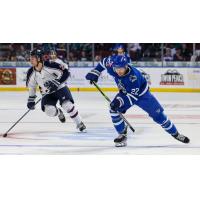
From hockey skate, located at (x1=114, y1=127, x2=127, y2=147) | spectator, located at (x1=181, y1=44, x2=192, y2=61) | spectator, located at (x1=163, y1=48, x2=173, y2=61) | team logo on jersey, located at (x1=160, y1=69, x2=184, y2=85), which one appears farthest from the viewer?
team logo on jersey, located at (x1=160, y1=69, x2=184, y2=85)

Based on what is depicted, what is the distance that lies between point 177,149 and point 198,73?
407 centimetres

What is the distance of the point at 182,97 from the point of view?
8.51 m

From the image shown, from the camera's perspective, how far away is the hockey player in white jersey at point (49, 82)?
5539 mm

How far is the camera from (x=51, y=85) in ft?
18.4

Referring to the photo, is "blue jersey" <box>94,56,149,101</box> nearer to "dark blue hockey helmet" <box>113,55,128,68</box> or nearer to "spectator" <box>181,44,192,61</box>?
"dark blue hockey helmet" <box>113,55,128,68</box>

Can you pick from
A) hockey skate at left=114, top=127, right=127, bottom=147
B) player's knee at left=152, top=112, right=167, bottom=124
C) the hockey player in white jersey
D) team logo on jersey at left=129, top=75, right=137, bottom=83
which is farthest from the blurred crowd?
team logo on jersey at left=129, top=75, right=137, bottom=83

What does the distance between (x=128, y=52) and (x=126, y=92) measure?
299 cm

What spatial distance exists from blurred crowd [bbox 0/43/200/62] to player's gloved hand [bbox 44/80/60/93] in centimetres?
138

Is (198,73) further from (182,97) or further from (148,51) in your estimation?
(148,51)

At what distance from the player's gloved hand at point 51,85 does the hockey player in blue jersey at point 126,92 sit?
2.15 feet

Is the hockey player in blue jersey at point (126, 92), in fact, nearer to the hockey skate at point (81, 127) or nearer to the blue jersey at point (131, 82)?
the blue jersey at point (131, 82)

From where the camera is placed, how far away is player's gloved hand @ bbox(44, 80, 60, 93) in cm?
559

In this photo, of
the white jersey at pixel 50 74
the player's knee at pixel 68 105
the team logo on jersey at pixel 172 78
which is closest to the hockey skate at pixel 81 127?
the player's knee at pixel 68 105

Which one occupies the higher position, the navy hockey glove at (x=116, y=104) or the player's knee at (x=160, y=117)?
the navy hockey glove at (x=116, y=104)
